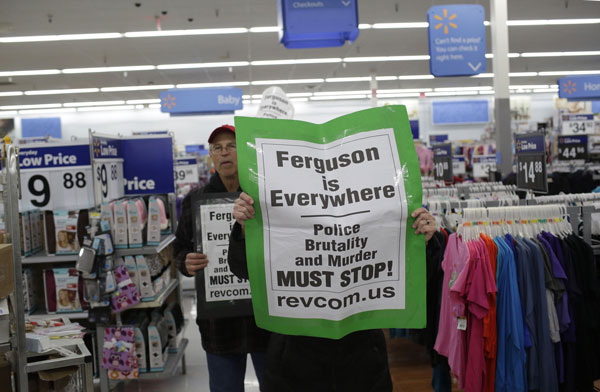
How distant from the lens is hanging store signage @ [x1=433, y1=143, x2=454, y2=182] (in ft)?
24.1

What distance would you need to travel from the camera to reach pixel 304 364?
1.55 meters

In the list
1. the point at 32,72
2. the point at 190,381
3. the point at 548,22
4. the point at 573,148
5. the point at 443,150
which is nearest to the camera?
the point at 190,381

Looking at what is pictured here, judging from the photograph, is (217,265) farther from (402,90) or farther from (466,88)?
(466,88)

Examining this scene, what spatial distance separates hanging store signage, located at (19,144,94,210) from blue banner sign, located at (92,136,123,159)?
0.11m

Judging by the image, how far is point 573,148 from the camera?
7.67 metres

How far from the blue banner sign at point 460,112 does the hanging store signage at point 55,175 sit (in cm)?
2042

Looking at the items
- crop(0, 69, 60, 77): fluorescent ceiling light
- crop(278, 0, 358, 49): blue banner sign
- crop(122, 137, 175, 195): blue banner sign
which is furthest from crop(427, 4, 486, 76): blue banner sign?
crop(0, 69, 60, 77): fluorescent ceiling light

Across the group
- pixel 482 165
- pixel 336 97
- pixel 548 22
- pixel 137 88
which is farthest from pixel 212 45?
pixel 336 97

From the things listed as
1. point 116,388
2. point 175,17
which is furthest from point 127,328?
point 175,17

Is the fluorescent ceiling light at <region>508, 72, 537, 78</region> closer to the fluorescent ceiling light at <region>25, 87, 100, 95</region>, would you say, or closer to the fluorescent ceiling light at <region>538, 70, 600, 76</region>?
the fluorescent ceiling light at <region>538, 70, 600, 76</region>

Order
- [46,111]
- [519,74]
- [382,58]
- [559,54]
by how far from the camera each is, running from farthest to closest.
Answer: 1. [46,111]
2. [519,74]
3. [559,54]
4. [382,58]

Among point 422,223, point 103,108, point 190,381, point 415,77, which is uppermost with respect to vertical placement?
point 103,108

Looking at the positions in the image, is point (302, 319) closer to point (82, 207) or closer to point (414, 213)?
point (414, 213)

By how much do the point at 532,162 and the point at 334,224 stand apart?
3.58m
